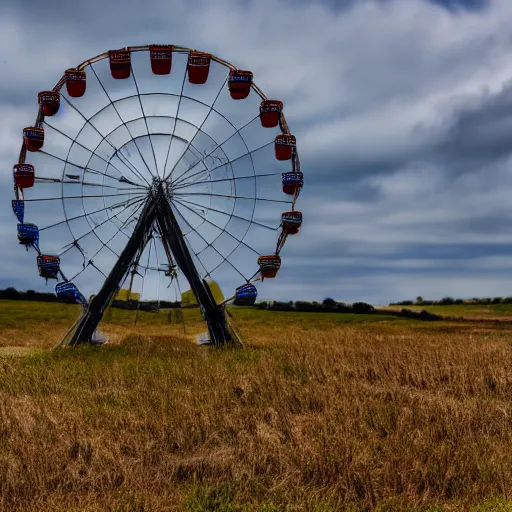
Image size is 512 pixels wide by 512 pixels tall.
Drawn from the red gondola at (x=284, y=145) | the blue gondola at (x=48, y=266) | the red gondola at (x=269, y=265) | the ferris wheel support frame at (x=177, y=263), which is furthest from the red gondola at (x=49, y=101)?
the red gondola at (x=269, y=265)

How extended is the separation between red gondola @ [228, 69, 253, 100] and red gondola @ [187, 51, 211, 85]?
105 cm

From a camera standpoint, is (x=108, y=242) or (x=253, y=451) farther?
(x=108, y=242)

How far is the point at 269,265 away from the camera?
2538 cm

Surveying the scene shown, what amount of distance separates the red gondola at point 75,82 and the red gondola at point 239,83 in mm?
5965

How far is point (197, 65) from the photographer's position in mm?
26125

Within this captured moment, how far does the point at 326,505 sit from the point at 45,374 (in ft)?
40.2

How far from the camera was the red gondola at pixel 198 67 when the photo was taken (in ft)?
85.6

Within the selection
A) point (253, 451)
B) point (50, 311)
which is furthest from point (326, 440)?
point (50, 311)

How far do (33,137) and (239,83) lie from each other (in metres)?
8.50

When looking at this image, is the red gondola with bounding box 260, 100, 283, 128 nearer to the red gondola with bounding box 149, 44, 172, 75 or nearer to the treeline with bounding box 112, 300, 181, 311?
the red gondola with bounding box 149, 44, 172, 75

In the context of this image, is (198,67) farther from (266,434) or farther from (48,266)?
(266,434)

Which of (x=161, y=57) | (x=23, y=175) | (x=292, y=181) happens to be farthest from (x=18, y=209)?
(x=292, y=181)

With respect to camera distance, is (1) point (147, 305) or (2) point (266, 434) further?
(1) point (147, 305)

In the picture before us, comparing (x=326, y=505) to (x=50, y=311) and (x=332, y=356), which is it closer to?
(x=332, y=356)
